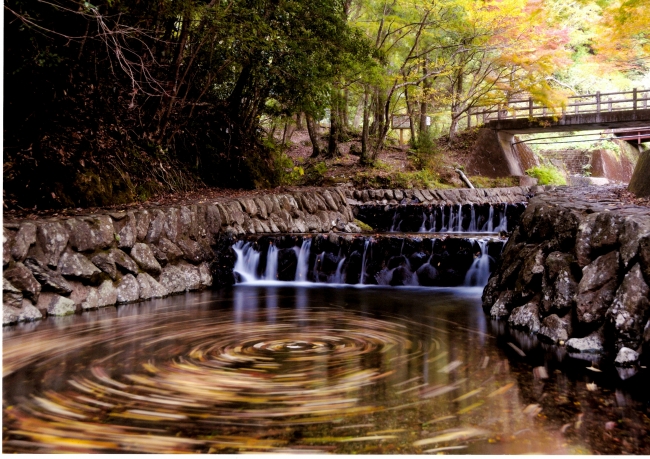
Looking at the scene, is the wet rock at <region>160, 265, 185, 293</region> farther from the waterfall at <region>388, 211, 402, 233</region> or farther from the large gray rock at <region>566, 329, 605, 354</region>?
the waterfall at <region>388, 211, 402, 233</region>

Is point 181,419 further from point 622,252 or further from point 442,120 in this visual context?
point 442,120

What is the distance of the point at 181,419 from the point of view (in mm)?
2133

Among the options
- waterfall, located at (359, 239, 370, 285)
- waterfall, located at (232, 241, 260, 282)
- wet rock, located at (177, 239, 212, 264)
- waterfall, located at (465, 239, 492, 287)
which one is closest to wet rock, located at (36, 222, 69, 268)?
wet rock, located at (177, 239, 212, 264)

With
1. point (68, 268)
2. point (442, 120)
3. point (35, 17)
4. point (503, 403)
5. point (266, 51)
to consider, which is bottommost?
point (503, 403)

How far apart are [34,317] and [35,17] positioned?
11.3 feet

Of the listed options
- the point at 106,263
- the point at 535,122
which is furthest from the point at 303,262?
the point at 535,122

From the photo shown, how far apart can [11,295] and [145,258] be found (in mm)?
1668

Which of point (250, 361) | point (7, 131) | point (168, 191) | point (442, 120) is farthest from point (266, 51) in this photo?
point (442, 120)

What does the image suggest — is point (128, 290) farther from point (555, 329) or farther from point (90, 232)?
point (555, 329)

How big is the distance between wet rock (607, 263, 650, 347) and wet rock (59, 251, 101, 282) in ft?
14.5

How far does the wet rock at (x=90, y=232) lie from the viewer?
192 inches

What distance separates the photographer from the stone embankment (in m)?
3.05

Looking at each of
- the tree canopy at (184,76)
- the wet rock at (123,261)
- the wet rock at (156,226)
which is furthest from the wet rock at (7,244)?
the wet rock at (156,226)

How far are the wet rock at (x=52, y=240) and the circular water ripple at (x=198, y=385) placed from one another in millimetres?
1040
